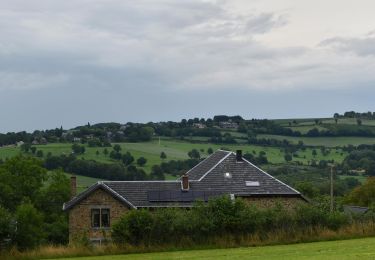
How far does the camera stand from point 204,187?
5156 cm

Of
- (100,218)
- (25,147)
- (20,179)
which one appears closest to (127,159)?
(25,147)

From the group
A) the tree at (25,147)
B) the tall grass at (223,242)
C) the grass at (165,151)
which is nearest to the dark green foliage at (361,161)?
the grass at (165,151)

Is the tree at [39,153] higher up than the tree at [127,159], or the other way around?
the tree at [39,153]

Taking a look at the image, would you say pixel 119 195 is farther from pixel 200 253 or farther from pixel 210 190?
pixel 200 253

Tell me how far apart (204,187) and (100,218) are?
8340mm

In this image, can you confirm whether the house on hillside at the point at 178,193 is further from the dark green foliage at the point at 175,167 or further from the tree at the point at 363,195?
the dark green foliage at the point at 175,167

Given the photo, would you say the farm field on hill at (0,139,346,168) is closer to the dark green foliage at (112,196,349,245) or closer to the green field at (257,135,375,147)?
the green field at (257,135,375,147)

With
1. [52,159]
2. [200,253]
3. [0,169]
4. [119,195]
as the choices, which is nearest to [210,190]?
[119,195]

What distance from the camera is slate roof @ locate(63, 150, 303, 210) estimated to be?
4840 centimetres

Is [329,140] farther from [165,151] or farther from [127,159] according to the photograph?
[127,159]

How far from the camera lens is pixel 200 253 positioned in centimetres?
2509

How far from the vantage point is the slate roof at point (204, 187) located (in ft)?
159

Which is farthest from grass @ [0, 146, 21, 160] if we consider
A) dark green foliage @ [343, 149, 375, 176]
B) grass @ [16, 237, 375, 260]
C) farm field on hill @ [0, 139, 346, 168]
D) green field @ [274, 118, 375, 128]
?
grass @ [16, 237, 375, 260]

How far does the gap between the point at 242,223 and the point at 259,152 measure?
91.3 metres
